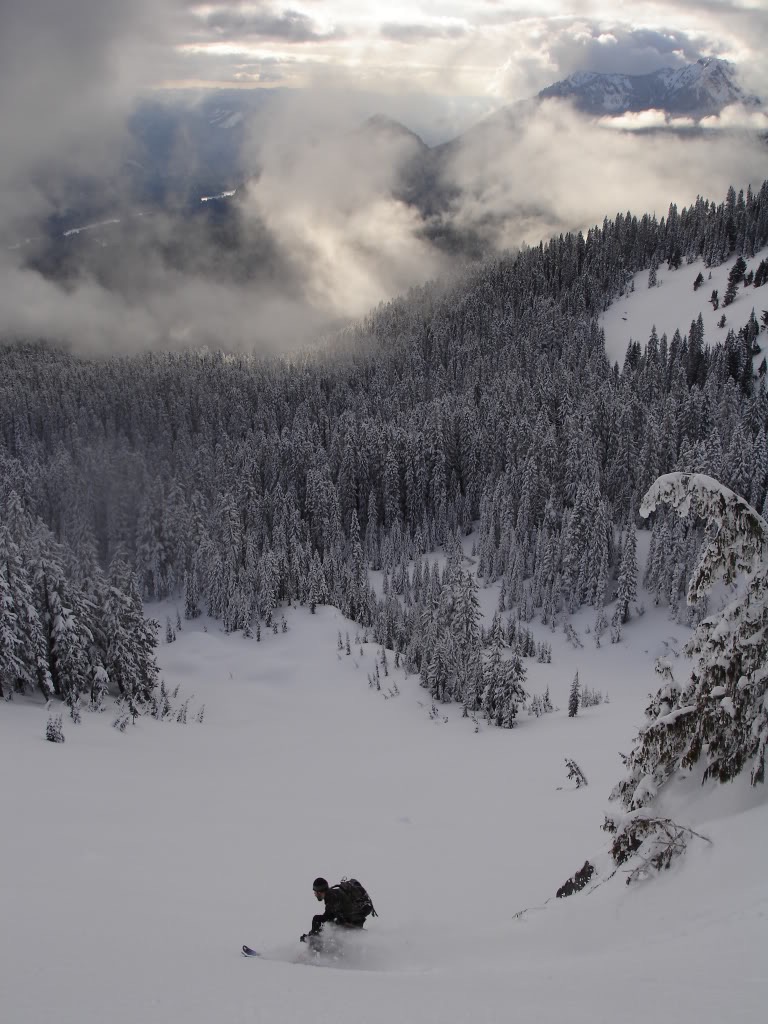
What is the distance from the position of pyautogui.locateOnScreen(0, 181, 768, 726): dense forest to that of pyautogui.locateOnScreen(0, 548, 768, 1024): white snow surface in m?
13.3

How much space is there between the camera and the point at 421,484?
340 feet

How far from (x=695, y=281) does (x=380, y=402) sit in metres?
Answer: 78.8

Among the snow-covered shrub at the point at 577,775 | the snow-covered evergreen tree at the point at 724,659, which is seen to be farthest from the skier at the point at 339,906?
the snow-covered shrub at the point at 577,775

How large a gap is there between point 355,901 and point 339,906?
308 mm

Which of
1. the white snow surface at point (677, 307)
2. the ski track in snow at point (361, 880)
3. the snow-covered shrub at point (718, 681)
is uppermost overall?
the snow-covered shrub at point (718, 681)

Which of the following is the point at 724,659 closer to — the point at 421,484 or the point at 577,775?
the point at 577,775

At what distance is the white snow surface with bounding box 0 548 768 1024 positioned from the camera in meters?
6.00

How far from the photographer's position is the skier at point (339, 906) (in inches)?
355

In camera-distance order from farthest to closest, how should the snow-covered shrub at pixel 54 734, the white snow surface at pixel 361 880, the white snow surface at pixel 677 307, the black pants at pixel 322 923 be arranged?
the white snow surface at pixel 677 307 → the snow-covered shrub at pixel 54 734 → the black pants at pixel 322 923 → the white snow surface at pixel 361 880

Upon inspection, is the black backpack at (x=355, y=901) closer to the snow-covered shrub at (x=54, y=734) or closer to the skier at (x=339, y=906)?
the skier at (x=339, y=906)

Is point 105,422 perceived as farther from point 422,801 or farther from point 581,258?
point 422,801

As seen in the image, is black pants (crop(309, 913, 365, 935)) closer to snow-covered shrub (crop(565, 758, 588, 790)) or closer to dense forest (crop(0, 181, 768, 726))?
snow-covered shrub (crop(565, 758, 588, 790))

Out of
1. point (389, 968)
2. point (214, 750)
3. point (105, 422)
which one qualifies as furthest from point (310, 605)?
point (105, 422)

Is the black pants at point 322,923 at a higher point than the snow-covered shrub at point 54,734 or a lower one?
higher
